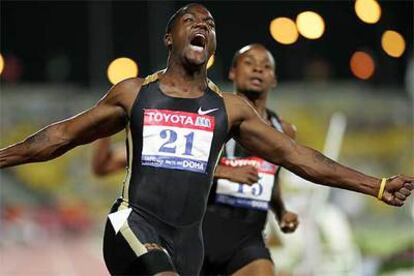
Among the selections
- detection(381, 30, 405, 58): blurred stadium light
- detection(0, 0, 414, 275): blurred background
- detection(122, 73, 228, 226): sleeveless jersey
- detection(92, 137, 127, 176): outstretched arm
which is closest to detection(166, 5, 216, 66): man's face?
detection(122, 73, 228, 226): sleeveless jersey

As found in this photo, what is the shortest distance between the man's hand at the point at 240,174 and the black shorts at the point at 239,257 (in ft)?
1.96

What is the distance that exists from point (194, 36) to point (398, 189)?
131 cm

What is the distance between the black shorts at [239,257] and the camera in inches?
273

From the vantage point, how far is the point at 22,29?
21.3 m

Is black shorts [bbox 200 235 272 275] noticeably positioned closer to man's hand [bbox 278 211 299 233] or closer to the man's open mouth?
man's hand [bbox 278 211 299 233]

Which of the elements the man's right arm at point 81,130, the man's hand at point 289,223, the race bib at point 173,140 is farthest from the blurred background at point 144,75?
the race bib at point 173,140

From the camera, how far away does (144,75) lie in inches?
800

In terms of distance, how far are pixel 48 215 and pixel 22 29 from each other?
14.3ft

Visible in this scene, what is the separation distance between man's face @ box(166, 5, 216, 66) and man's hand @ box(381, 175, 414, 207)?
3.81ft

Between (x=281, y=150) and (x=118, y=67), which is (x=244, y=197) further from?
(x=118, y=67)

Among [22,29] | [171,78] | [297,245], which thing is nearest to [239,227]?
[171,78]

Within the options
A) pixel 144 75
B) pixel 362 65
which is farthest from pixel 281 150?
pixel 362 65

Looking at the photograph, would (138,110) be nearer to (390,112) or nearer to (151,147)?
(151,147)

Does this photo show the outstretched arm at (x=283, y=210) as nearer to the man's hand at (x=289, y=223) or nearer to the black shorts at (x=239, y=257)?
the man's hand at (x=289, y=223)
